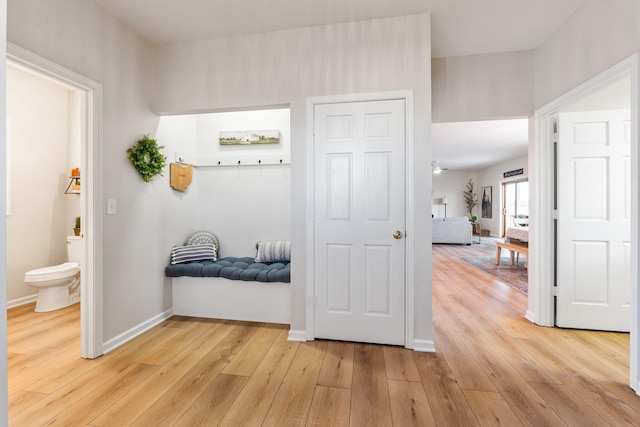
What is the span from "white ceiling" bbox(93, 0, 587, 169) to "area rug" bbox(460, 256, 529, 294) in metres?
3.03

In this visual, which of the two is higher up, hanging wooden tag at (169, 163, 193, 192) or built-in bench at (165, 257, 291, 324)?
hanging wooden tag at (169, 163, 193, 192)

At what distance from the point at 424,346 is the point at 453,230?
6.60m

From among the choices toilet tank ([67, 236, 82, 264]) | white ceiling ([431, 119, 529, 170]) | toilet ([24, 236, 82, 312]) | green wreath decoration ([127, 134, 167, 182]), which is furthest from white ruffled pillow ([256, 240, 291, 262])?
white ceiling ([431, 119, 529, 170])

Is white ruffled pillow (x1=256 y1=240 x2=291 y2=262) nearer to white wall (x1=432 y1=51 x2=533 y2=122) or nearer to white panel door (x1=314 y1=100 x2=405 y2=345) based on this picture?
white panel door (x1=314 y1=100 x2=405 y2=345)

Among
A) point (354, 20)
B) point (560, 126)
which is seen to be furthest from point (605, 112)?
point (354, 20)

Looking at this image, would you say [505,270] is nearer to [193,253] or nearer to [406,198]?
[406,198]

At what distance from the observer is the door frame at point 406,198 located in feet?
7.30

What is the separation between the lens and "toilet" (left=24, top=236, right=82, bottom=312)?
2.86m

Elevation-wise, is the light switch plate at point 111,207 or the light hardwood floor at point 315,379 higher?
the light switch plate at point 111,207

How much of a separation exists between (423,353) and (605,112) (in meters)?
2.67

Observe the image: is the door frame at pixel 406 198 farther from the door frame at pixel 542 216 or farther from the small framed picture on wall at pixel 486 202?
the small framed picture on wall at pixel 486 202

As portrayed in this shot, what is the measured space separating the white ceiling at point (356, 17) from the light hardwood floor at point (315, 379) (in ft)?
8.63

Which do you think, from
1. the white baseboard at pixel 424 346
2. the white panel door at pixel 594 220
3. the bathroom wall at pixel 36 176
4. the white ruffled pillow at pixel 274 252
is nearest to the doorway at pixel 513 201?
the white panel door at pixel 594 220

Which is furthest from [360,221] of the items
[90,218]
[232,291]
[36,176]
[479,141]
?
[479,141]
